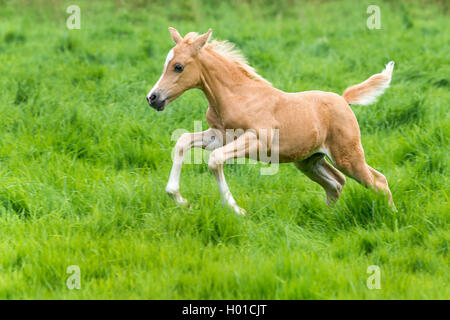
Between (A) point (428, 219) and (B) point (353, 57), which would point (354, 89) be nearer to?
(A) point (428, 219)

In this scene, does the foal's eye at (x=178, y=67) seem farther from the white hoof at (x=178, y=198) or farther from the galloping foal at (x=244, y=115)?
the white hoof at (x=178, y=198)

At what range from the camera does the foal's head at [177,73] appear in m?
4.59

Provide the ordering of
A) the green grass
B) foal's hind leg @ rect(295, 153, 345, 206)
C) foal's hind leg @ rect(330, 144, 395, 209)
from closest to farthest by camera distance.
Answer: the green grass
foal's hind leg @ rect(330, 144, 395, 209)
foal's hind leg @ rect(295, 153, 345, 206)

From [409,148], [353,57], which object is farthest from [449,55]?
[409,148]

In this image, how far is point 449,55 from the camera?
907cm

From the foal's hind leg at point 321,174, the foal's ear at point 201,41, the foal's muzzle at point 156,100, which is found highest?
the foal's ear at point 201,41

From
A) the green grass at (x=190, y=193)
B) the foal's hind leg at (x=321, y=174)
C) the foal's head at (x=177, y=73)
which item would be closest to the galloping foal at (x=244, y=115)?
the foal's head at (x=177, y=73)

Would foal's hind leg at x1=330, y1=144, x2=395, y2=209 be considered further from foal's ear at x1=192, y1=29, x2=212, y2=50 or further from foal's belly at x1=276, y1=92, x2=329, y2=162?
foal's ear at x1=192, y1=29, x2=212, y2=50

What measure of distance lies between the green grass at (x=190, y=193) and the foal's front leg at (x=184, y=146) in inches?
4.9

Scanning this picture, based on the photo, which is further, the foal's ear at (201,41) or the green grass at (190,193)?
the foal's ear at (201,41)

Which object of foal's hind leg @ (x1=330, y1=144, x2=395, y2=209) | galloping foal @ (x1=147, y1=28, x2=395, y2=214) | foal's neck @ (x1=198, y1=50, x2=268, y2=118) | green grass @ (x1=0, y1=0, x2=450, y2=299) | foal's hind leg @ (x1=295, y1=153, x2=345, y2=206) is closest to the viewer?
green grass @ (x1=0, y1=0, x2=450, y2=299)

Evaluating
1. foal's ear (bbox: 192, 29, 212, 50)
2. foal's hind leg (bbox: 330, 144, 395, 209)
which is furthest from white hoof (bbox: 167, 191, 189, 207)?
foal's hind leg (bbox: 330, 144, 395, 209)

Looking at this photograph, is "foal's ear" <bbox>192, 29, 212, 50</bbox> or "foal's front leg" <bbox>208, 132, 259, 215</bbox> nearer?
"foal's front leg" <bbox>208, 132, 259, 215</bbox>

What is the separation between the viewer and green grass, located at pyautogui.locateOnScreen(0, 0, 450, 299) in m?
3.66
